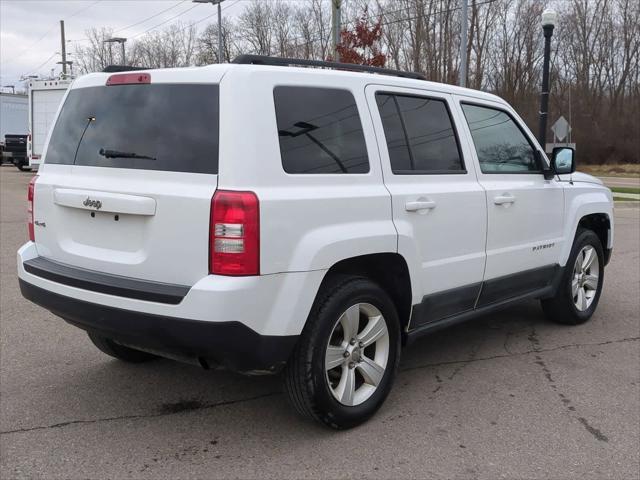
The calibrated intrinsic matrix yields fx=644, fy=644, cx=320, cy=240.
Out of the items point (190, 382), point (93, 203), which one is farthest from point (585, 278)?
point (93, 203)

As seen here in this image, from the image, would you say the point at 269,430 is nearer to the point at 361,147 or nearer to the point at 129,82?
the point at 361,147

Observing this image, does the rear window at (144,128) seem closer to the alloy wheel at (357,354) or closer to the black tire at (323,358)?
the black tire at (323,358)

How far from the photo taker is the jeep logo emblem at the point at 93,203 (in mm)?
3303

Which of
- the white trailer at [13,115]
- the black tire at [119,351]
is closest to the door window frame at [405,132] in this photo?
the black tire at [119,351]

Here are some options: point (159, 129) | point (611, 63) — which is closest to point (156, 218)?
point (159, 129)

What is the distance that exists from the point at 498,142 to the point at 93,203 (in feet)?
9.55

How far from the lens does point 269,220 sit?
2988mm

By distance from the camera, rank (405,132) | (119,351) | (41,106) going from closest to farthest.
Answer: (405,132)
(119,351)
(41,106)

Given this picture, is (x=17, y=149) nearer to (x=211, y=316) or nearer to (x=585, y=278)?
(x=585, y=278)

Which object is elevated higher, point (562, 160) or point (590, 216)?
point (562, 160)

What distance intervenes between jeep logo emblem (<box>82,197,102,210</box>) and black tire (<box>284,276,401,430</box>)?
1217mm

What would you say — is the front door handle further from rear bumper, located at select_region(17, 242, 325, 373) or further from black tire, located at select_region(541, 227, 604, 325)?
black tire, located at select_region(541, 227, 604, 325)

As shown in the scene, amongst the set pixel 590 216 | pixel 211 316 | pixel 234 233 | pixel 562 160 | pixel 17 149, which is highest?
pixel 17 149

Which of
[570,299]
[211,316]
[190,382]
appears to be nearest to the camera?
[211,316]
